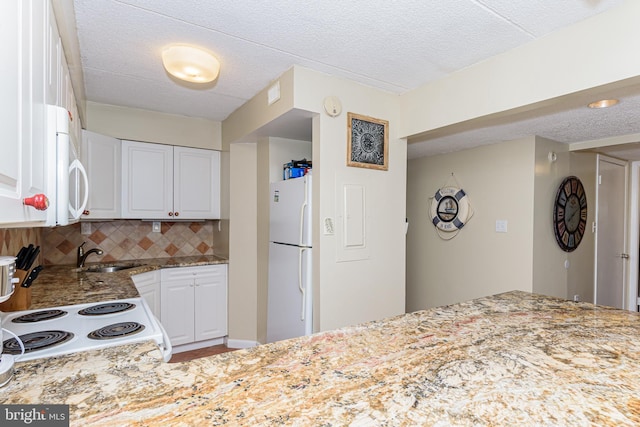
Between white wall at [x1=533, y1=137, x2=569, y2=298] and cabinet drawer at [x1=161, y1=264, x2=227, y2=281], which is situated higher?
white wall at [x1=533, y1=137, x2=569, y2=298]

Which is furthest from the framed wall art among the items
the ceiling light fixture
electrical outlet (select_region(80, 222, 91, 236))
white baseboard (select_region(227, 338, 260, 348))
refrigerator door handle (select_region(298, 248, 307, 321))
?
electrical outlet (select_region(80, 222, 91, 236))

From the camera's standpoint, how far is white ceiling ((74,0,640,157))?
1562 millimetres

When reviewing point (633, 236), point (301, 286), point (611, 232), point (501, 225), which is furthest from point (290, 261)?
point (633, 236)

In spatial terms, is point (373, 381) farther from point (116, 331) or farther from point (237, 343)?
point (237, 343)

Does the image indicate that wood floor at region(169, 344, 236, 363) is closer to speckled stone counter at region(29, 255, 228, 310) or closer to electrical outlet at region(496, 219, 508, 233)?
Result: speckled stone counter at region(29, 255, 228, 310)

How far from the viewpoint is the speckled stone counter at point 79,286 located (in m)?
1.92

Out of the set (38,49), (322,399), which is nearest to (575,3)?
(322,399)

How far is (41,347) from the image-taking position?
1.19 meters

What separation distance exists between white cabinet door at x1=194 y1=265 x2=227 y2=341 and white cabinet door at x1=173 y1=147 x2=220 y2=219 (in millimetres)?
633

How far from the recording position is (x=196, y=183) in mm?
3506

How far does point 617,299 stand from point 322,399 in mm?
5148

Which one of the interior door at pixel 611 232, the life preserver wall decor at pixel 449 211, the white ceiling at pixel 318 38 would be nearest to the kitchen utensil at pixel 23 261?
the white ceiling at pixel 318 38

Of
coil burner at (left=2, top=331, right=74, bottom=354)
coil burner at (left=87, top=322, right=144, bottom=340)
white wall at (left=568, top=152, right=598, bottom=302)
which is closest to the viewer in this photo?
coil burner at (left=2, top=331, right=74, bottom=354)

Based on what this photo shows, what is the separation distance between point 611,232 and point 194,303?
497 centimetres
